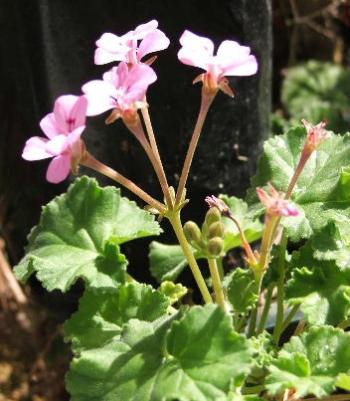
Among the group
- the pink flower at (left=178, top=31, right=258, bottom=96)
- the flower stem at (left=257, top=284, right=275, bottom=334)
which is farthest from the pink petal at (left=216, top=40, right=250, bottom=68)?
the flower stem at (left=257, top=284, right=275, bottom=334)

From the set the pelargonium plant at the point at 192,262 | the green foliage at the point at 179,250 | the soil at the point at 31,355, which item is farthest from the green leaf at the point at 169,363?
the soil at the point at 31,355

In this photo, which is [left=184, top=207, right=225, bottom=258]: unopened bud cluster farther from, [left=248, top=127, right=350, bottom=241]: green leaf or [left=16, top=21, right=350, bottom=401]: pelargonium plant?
[left=248, top=127, right=350, bottom=241]: green leaf

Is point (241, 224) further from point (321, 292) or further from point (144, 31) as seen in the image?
point (144, 31)

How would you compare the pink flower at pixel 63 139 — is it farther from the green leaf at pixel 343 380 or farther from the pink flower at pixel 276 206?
the green leaf at pixel 343 380

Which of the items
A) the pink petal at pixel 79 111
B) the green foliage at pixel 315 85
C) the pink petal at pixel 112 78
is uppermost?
the pink petal at pixel 112 78

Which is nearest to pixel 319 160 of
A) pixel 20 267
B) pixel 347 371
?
pixel 347 371

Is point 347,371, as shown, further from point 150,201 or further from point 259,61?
point 259,61
